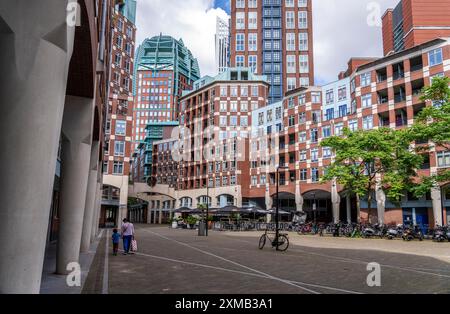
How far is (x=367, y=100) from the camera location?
49.4 meters

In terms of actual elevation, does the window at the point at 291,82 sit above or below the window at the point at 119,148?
above

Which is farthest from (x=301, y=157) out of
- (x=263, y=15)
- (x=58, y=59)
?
(x=58, y=59)

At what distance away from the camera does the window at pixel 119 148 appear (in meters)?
57.5

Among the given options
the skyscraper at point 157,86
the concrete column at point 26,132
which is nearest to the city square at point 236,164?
the concrete column at point 26,132

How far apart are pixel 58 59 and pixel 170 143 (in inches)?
3784

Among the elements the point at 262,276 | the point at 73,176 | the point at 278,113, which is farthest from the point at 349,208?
the point at 73,176

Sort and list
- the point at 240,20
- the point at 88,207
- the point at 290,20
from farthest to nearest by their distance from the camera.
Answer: the point at 290,20
the point at 240,20
the point at 88,207

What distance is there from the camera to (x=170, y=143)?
100875 mm

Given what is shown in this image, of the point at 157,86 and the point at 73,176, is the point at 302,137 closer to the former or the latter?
the point at 73,176

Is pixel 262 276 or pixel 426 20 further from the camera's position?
pixel 426 20

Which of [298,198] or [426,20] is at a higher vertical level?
[426,20]

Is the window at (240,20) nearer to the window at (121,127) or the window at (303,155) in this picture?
the window at (303,155)

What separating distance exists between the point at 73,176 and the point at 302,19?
3385 inches
